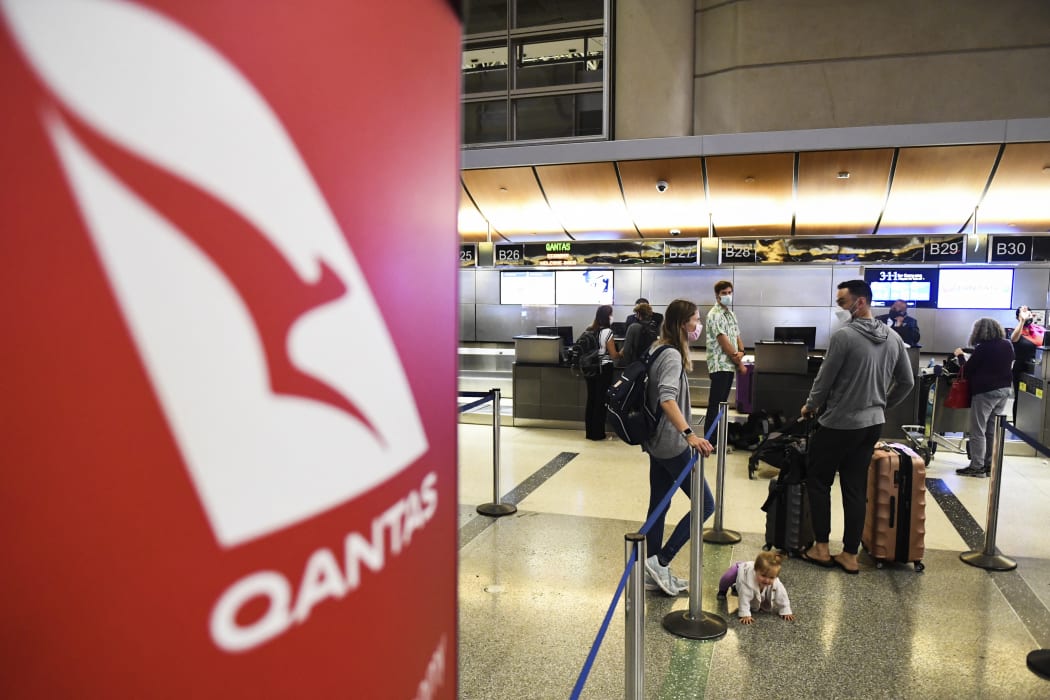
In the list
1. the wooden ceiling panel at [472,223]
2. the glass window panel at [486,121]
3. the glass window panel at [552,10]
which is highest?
the glass window panel at [552,10]

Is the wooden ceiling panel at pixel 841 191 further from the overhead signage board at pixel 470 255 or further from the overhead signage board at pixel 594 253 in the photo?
the overhead signage board at pixel 470 255

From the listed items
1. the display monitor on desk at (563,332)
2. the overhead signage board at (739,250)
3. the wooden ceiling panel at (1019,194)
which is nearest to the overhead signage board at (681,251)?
the overhead signage board at (739,250)

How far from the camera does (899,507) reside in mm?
4516

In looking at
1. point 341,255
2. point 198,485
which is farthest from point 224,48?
point 198,485

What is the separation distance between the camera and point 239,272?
0.61 m

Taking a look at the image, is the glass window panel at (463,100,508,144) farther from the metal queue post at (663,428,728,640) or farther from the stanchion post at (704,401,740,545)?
the metal queue post at (663,428,728,640)

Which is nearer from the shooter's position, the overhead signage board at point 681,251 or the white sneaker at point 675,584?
the white sneaker at point 675,584

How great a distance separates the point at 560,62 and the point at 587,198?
10.6 feet

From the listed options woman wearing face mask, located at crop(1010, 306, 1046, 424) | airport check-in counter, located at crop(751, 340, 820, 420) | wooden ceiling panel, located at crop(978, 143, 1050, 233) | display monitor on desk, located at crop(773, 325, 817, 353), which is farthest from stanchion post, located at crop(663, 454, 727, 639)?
display monitor on desk, located at crop(773, 325, 817, 353)

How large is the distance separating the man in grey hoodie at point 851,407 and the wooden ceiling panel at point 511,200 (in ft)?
21.9

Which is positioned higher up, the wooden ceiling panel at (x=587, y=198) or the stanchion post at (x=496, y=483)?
the wooden ceiling panel at (x=587, y=198)

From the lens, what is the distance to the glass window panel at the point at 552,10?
40.2ft

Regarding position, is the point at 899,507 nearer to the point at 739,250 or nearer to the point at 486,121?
the point at 739,250

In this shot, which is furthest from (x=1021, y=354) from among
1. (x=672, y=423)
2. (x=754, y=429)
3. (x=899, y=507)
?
(x=672, y=423)
